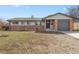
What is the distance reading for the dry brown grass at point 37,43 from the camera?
5.22m

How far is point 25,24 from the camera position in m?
5.34

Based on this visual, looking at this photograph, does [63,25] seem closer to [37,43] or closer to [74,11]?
[74,11]

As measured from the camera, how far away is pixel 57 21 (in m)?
5.32

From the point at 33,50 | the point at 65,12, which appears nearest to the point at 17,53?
the point at 33,50

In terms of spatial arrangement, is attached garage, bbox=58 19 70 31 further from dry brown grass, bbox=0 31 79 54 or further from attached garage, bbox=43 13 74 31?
dry brown grass, bbox=0 31 79 54

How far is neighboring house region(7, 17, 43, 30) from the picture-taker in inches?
209

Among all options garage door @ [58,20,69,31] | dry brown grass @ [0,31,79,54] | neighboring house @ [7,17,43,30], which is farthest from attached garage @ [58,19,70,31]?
neighboring house @ [7,17,43,30]

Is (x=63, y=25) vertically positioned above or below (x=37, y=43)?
above

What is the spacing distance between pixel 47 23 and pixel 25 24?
41 centimetres

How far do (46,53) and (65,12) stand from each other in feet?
2.76

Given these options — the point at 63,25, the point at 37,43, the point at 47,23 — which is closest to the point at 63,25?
the point at 63,25

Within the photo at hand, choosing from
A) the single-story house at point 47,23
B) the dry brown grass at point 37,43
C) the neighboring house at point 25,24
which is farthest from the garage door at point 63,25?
the neighboring house at point 25,24
